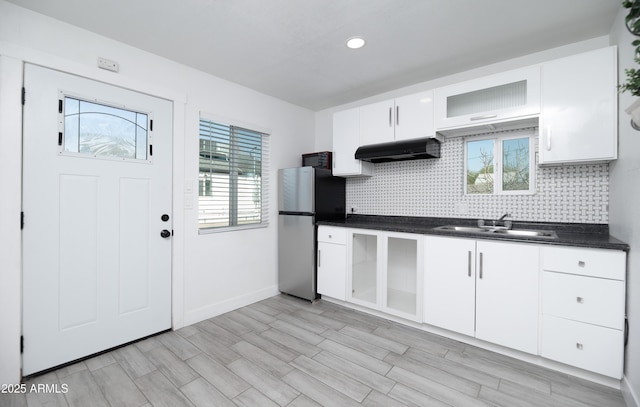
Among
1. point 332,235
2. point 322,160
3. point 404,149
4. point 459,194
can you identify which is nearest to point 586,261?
point 459,194

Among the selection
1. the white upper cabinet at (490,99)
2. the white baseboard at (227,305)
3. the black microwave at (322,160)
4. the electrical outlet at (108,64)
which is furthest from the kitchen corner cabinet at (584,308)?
the electrical outlet at (108,64)

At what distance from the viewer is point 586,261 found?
71.4 inches

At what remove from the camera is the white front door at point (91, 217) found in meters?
1.95

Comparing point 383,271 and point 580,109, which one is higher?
point 580,109

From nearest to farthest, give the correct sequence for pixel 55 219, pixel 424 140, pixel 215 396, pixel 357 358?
pixel 215 396
pixel 55 219
pixel 357 358
pixel 424 140

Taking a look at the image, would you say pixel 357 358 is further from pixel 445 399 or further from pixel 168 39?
pixel 168 39

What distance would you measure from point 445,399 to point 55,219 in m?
2.90

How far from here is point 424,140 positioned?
2762mm

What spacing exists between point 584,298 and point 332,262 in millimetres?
2101

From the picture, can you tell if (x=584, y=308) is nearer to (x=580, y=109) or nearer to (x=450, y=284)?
(x=450, y=284)

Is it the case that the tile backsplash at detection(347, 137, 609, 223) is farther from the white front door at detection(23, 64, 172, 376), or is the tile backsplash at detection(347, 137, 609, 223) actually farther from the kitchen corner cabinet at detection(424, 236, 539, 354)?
the white front door at detection(23, 64, 172, 376)

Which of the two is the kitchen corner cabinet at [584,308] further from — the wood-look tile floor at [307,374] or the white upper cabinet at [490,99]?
the white upper cabinet at [490,99]

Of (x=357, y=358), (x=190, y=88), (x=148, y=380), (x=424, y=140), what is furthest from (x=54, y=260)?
(x=424, y=140)

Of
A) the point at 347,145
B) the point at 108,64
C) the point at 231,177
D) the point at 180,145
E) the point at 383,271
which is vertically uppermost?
the point at 108,64
